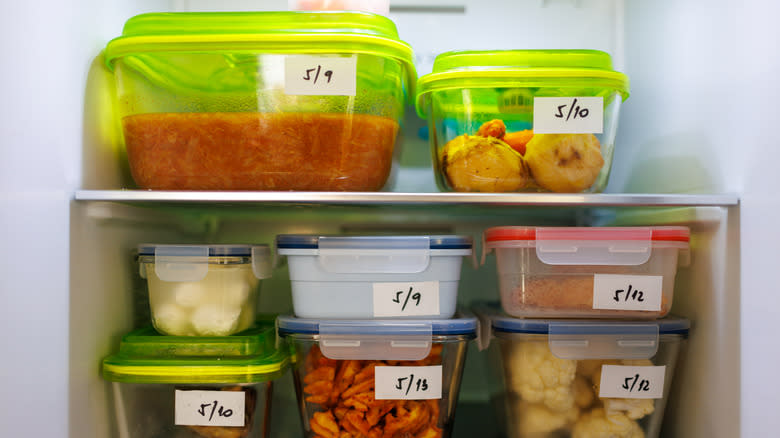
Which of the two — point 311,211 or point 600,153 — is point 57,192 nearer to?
point 311,211

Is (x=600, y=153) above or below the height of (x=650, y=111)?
below

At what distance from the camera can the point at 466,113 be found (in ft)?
3.41

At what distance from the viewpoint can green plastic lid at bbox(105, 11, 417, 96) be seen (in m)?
0.95

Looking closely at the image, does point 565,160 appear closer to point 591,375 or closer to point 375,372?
point 591,375

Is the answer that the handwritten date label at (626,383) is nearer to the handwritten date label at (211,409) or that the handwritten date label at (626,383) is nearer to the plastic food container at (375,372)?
the plastic food container at (375,372)

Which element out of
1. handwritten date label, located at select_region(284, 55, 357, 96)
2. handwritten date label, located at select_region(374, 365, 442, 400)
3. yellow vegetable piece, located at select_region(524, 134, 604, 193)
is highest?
handwritten date label, located at select_region(284, 55, 357, 96)

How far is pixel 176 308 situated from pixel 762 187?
984 mm

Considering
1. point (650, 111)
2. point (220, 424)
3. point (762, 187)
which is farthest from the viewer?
point (650, 111)

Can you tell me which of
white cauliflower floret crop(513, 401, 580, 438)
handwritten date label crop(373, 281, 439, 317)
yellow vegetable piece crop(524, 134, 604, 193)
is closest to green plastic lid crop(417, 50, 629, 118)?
yellow vegetable piece crop(524, 134, 604, 193)

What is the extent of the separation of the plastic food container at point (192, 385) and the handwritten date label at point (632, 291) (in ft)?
1.96

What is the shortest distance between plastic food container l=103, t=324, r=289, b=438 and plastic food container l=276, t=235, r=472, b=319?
0.50 feet

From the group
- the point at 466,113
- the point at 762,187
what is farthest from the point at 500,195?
the point at 762,187

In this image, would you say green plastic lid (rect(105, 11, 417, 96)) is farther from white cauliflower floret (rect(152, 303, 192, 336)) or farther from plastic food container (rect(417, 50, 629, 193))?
white cauliflower floret (rect(152, 303, 192, 336))

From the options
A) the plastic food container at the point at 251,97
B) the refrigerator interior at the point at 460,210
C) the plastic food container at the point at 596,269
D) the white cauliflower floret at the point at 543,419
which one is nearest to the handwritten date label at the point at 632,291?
the plastic food container at the point at 596,269
